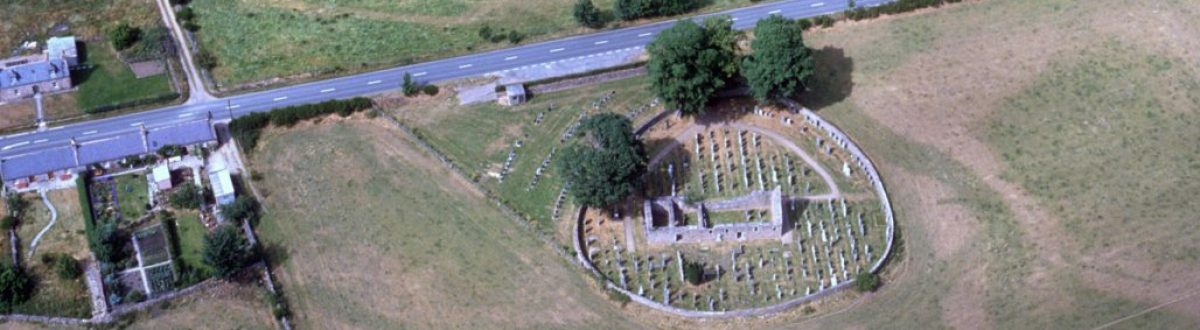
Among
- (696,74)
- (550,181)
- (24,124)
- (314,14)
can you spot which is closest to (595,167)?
(550,181)

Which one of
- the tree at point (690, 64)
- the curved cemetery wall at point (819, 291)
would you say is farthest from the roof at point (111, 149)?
the tree at point (690, 64)

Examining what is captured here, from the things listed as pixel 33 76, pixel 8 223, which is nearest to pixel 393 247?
pixel 8 223

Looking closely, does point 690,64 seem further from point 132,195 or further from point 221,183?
point 132,195

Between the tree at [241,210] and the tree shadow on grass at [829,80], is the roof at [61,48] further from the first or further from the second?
the tree shadow on grass at [829,80]

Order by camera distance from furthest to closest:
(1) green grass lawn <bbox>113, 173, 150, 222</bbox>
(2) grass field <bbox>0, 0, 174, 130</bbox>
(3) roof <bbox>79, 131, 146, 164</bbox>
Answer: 1. (2) grass field <bbox>0, 0, 174, 130</bbox>
2. (3) roof <bbox>79, 131, 146, 164</bbox>
3. (1) green grass lawn <bbox>113, 173, 150, 222</bbox>

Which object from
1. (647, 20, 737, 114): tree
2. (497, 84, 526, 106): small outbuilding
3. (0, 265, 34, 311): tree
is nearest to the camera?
(0, 265, 34, 311): tree

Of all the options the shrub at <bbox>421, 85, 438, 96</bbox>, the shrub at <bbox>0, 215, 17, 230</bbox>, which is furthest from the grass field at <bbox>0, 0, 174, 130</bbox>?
the shrub at <bbox>421, 85, 438, 96</bbox>

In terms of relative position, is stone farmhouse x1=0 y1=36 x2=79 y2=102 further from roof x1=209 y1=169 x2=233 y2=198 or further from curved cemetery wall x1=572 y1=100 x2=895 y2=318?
curved cemetery wall x1=572 y1=100 x2=895 y2=318
